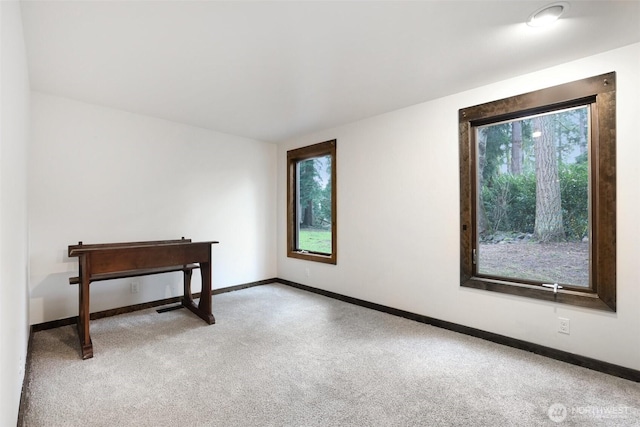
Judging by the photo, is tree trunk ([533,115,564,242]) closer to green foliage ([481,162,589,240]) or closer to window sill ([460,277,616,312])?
green foliage ([481,162,589,240])

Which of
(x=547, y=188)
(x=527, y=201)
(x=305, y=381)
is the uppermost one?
(x=547, y=188)

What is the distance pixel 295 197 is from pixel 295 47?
278 centimetres

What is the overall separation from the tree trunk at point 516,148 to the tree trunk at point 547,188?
0.12 m

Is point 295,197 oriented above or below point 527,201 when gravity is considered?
Answer: above

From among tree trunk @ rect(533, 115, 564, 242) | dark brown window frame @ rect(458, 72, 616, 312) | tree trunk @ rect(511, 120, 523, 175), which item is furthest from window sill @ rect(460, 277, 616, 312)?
tree trunk @ rect(511, 120, 523, 175)

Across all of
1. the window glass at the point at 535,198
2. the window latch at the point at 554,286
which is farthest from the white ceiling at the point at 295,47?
the window latch at the point at 554,286

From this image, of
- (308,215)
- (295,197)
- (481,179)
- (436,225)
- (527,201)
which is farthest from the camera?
(295,197)

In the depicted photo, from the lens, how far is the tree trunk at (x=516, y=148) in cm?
263

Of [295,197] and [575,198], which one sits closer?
[575,198]

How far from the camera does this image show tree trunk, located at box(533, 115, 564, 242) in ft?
8.01

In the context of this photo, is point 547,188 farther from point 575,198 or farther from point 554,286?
point 554,286

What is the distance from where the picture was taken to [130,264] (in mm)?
2684

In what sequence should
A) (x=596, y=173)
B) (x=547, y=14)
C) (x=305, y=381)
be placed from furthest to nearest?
(x=596, y=173)
(x=305, y=381)
(x=547, y=14)

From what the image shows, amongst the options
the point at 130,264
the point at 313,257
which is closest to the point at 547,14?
the point at 313,257
